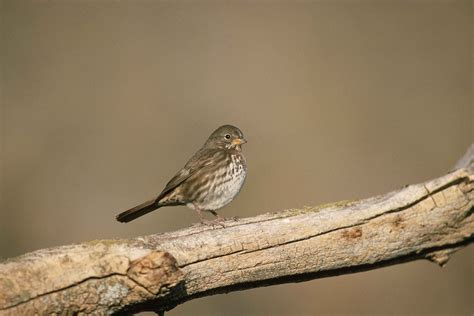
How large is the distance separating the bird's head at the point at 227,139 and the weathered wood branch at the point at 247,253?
2.96 metres

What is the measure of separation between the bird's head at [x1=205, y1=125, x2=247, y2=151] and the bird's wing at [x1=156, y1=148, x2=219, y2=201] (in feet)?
0.63

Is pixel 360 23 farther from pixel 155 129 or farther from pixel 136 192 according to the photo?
pixel 136 192

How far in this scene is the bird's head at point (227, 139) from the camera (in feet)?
29.0

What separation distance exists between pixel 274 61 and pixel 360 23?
1.87 meters

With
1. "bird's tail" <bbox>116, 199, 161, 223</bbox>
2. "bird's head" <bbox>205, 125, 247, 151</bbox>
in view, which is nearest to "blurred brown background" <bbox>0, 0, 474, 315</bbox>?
"bird's head" <bbox>205, 125, 247, 151</bbox>

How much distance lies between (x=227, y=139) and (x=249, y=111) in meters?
4.18

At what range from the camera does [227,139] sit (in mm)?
8867

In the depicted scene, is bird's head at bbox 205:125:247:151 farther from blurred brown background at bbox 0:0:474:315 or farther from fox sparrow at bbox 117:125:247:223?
blurred brown background at bbox 0:0:474:315

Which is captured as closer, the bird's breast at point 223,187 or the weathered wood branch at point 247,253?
the weathered wood branch at point 247,253

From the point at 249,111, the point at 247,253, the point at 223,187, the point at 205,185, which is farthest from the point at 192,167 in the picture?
the point at 249,111

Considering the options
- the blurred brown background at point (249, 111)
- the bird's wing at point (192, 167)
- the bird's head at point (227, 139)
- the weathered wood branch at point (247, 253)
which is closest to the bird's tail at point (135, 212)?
the bird's wing at point (192, 167)

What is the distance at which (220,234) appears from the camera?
5625mm

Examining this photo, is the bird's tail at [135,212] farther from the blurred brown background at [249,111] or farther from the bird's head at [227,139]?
the blurred brown background at [249,111]

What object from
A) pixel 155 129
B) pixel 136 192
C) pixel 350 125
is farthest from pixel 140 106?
pixel 350 125
